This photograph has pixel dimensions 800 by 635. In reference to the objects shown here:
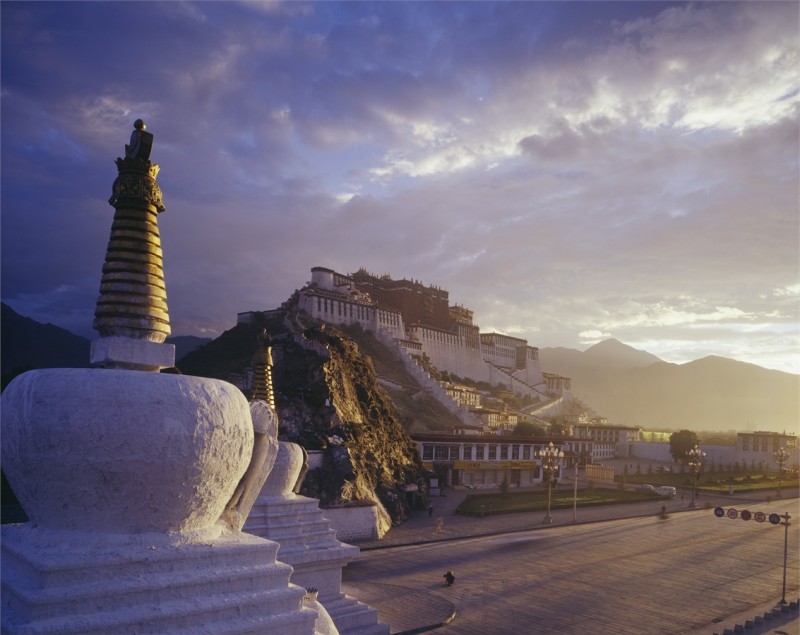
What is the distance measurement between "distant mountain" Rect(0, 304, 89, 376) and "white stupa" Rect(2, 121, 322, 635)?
62490 millimetres

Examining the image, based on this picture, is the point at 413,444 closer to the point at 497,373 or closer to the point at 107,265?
the point at 107,265

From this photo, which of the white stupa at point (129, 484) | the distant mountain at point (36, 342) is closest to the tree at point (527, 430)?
the distant mountain at point (36, 342)

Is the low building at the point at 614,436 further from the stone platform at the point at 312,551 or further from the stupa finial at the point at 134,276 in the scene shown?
the stupa finial at the point at 134,276

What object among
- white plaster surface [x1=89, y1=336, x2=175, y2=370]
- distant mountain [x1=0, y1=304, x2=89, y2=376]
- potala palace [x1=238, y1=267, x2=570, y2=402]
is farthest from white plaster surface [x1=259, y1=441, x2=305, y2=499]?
potala palace [x1=238, y1=267, x2=570, y2=402]

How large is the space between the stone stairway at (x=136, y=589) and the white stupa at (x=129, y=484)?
0.4 inches

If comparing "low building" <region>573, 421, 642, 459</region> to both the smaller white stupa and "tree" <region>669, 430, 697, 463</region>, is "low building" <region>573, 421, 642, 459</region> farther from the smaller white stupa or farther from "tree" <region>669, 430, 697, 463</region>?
the smaller white stupa

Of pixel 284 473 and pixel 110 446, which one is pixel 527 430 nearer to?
pixel 284 473

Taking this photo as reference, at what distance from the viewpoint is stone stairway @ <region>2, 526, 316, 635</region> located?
564cm

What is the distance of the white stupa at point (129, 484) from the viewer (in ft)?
19.0

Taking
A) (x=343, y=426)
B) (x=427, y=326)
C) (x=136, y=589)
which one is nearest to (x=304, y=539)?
(x=136, y=589)

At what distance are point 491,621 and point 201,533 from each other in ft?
43.8

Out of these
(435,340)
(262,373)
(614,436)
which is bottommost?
(614,436)

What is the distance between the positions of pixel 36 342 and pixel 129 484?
2805 inches

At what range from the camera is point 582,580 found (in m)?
22.8
